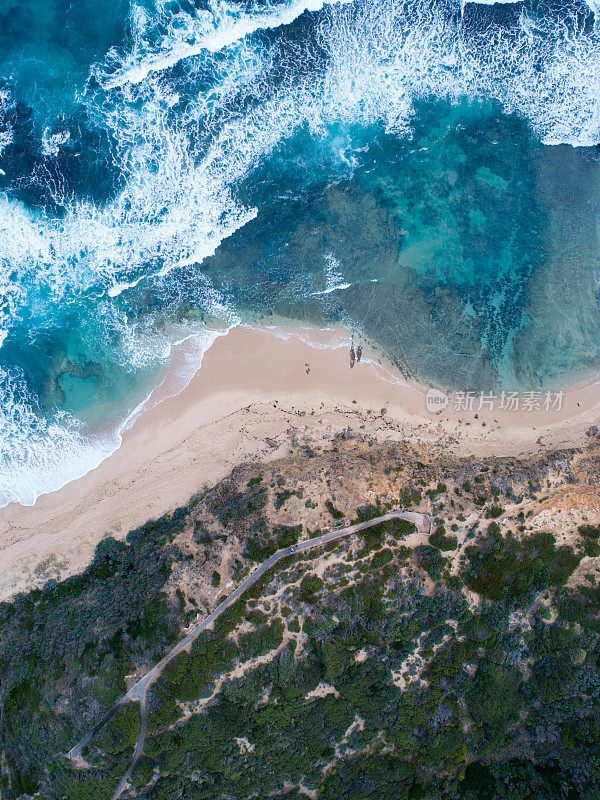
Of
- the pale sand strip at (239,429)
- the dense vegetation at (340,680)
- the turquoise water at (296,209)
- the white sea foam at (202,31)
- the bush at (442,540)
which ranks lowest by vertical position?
the dense vegetation at (340,680)

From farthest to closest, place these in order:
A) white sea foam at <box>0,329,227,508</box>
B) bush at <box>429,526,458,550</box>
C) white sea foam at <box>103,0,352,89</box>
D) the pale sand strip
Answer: white sea foam at <box>0,329,227,508</box> → white sea foam at <box>103,0,352,89</box> → the pale sand strip → bush at <box>429,526,458,550</box>

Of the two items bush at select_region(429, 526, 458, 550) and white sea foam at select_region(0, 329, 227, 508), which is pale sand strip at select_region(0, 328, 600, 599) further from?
bush at select_region(429, 526, 458, 550)

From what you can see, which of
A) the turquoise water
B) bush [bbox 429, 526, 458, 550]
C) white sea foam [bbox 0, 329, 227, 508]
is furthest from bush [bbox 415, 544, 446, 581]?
white sea foam [bbox 0, 329, 227, 508]

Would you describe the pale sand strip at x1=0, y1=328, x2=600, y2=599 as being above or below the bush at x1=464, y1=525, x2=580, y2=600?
above

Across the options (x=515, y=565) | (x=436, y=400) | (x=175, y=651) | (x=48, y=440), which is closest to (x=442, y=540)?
(x=515, y=565)

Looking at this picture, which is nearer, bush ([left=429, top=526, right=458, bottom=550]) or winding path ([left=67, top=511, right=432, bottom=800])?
winding path ([left=67, top=511, right=432, bottom=800])

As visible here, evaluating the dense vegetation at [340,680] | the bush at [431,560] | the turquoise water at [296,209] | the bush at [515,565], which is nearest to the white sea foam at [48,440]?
the turquoise water at [296,209]

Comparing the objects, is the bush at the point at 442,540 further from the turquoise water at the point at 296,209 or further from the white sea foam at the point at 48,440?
the white sea foam at the point at 48,440
